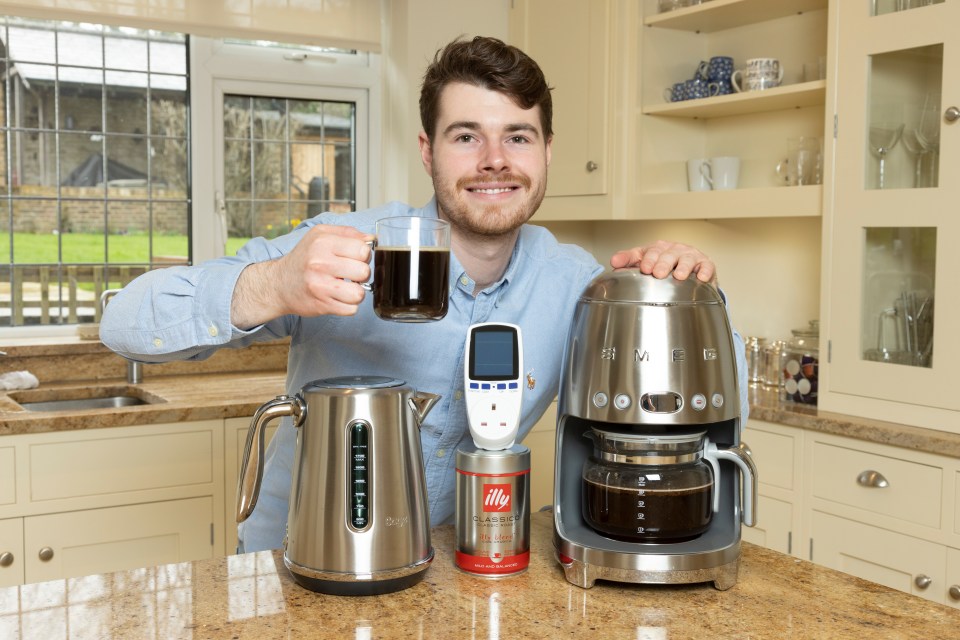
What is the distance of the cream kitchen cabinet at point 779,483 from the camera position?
8.38 feet

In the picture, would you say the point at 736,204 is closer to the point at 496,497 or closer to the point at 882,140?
the point at 882,140

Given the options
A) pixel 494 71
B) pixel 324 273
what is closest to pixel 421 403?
pixel 324 273

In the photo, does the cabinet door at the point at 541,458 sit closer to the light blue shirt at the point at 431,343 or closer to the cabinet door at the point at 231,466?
the cabinet door at the point at 231,466

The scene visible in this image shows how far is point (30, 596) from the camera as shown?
3.82 feet

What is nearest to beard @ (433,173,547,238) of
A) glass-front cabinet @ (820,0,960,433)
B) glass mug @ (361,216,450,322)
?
glass mug @ (361,216,450,322)

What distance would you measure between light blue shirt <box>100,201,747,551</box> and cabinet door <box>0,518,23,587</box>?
1.07 m

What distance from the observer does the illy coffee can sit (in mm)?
1206

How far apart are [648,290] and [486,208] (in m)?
0.40

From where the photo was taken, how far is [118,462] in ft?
8.28

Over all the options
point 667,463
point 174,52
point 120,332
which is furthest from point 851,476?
point 174,52

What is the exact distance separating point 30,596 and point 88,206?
237 centimetres

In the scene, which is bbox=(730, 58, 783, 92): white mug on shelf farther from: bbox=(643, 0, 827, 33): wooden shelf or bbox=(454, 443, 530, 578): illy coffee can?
bbox=(454, 443, 530, 578): illy coffee can

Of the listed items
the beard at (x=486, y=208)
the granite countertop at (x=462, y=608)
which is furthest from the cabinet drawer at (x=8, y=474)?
the beard at (x=486, y=208)

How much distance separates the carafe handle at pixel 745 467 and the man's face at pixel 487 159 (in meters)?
0.50
